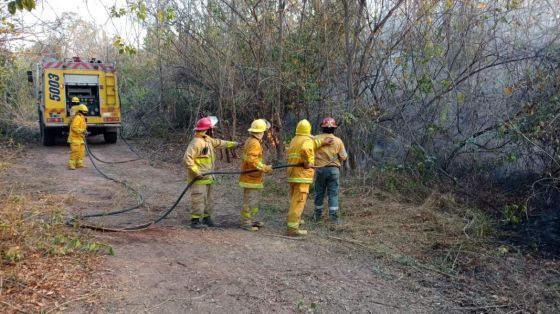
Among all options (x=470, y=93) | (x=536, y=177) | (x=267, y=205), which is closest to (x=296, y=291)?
(x=267, y=205)

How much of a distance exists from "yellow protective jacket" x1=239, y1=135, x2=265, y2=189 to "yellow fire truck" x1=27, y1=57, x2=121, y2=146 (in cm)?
886

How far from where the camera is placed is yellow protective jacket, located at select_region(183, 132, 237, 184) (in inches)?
239

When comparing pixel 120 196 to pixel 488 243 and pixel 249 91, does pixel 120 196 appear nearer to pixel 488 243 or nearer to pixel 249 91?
pixel 249 91

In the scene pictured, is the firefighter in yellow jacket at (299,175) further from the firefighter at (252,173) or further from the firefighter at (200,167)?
the firefighter at (200,167)

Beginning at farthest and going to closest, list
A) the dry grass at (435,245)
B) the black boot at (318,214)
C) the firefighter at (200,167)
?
the black boot at (318,214) < the firefighter at (200,167) < the dry grass at (435,245)

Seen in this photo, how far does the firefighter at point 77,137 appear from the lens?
1055 cm

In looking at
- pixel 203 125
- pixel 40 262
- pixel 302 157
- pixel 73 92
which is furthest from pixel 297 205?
pixel 73 92

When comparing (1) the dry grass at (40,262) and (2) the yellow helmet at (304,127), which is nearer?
(1) the dry grass at (40,262)

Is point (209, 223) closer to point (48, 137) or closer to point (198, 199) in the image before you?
point (198, 199)

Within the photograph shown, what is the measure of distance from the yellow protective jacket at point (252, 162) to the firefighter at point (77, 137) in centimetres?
597

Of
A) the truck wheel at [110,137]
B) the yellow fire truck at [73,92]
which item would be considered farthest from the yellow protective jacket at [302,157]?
the truck wheel at [110,137]

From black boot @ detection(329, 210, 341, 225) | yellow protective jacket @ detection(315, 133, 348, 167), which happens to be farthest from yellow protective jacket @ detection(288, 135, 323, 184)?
black boot @ detection(329, 210, 341, 225)

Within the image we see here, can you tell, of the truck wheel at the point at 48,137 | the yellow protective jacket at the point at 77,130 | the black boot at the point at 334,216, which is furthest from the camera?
the truck wheel at the point at 48,137

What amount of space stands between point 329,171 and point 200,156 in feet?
6.06
